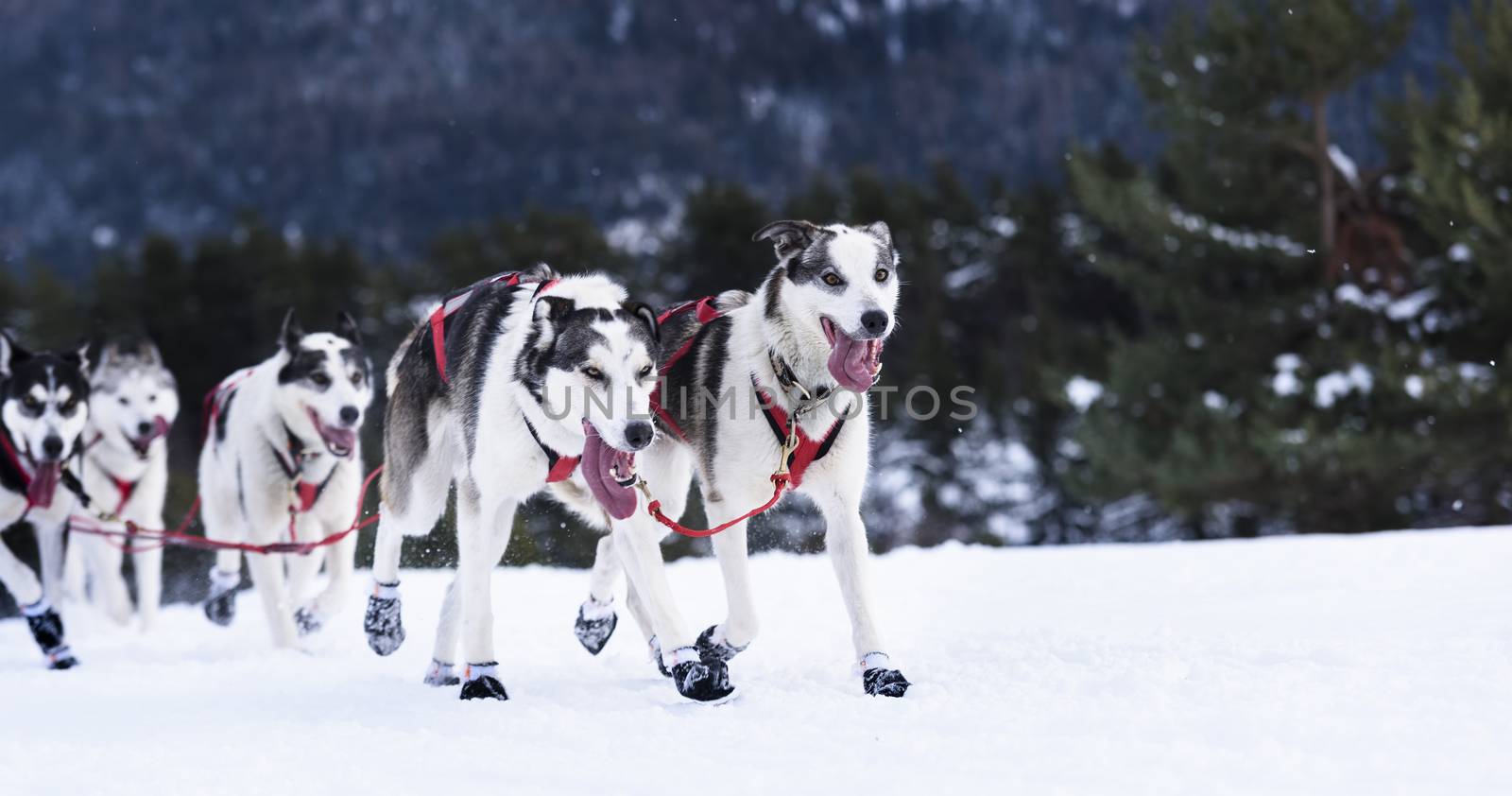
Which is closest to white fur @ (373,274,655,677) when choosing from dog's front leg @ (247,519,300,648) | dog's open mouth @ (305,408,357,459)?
dog's open mouth @ (305,408,357,459)

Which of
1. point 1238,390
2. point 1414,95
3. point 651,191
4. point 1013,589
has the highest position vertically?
point 651,191

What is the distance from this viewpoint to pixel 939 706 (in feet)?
11.1

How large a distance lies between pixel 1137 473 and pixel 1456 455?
12.6 feet

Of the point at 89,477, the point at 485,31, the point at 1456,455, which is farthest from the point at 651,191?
the point at 89,477

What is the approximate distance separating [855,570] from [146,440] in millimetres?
4670

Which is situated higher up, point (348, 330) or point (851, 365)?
point (348, 330)

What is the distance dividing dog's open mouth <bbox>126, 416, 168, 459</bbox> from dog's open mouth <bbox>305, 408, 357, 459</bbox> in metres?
1.73

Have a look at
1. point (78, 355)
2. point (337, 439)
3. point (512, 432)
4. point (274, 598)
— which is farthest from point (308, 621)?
point (512, 432)

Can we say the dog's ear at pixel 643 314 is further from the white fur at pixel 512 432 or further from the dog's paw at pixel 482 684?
the dog's paw at pixel 482 684

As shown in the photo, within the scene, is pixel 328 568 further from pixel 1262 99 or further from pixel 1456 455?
pixel 1262 99

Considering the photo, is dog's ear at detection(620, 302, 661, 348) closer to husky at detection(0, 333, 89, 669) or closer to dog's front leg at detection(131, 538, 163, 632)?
husky at detection(0, 333, 89, 669)

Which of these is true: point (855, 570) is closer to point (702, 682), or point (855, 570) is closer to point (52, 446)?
point (702, 682)

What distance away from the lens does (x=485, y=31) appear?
573 ft

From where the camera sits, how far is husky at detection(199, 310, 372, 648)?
5.57 m
